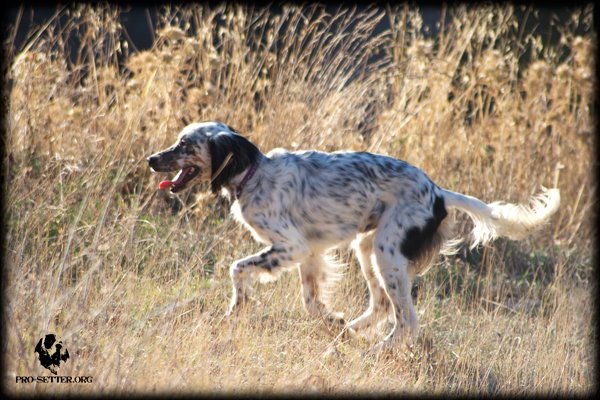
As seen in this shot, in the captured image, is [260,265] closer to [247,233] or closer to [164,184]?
[164,184]

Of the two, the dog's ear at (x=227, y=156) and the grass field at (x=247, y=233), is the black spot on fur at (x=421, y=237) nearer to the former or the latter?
the grass field at (x=247, y=233)

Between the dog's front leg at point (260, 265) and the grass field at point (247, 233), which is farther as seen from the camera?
the dog's front leg at point (260, 265)

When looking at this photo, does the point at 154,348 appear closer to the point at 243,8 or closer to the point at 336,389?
the point at 336,389

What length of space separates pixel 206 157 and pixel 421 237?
53.3 inches

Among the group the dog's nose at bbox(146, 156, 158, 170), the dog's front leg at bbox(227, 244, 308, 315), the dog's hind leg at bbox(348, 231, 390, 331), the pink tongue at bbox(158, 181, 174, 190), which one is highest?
the dog's nose at bbox(146, 156, 158, 170)

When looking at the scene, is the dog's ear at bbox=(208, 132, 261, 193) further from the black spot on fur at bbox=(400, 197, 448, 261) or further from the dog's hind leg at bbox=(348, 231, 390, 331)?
the black spot on fur at bbox=(400, 197, 448, 261)

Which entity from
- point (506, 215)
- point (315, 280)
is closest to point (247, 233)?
point (315, 280)

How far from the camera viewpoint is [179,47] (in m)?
6.94

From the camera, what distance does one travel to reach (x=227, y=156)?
17.0 feet

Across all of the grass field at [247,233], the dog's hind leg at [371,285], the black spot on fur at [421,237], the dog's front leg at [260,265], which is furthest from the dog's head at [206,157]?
the black spot on fur at [421,237]

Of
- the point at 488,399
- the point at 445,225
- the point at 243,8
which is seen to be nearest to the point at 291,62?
the point at 243,8

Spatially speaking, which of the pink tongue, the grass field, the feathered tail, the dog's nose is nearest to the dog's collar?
the grass field

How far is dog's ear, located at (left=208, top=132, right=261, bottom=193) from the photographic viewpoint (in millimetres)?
Answer: 5211

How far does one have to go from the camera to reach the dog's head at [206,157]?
17.1 ft
